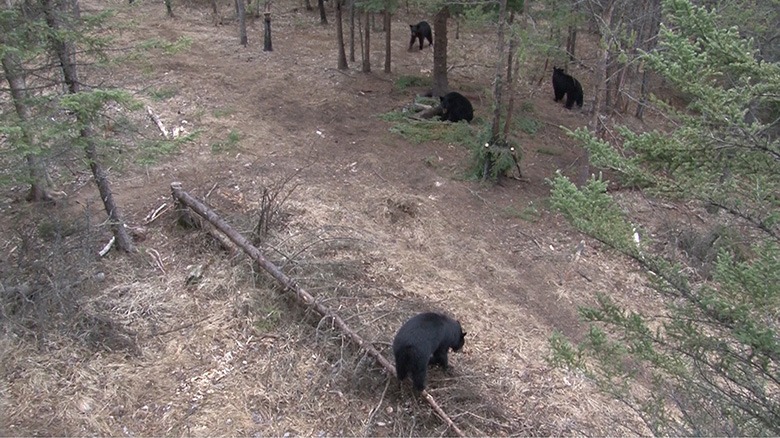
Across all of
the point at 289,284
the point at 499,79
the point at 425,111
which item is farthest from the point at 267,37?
the point at 289,284

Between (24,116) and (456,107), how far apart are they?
977cm

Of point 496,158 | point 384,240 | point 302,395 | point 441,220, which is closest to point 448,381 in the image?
point 302,395

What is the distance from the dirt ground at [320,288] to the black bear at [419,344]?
486 millimetres

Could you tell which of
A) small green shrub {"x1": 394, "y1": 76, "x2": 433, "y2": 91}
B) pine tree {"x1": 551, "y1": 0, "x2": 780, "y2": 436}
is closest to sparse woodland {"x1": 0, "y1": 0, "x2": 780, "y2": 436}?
pine tree {"x1": 551, "y1": 0, "x2": 780, "y2": 436}

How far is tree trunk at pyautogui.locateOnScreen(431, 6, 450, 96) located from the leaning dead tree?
335 inches

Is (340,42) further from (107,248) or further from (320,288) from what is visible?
(320,288)

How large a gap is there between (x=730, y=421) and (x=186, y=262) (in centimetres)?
704

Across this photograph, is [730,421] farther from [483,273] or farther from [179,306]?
[179,306]

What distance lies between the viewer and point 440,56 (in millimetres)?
14867

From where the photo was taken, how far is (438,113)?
14453 mm

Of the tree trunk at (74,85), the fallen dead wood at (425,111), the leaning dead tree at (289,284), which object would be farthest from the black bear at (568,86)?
the tree trunk at (74,85)

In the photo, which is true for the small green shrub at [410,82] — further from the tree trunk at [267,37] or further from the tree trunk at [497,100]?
the tree trunk at [497,100]

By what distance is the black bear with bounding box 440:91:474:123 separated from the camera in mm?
13859

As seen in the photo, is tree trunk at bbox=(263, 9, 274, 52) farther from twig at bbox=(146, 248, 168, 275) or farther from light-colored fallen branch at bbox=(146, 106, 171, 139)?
twig at bbox=(146, 248, 168, 275)
